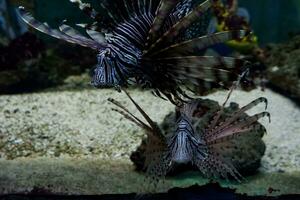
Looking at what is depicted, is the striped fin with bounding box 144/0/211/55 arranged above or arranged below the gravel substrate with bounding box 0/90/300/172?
above

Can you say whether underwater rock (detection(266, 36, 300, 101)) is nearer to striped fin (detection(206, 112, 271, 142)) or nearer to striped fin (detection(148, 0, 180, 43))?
striped fin (detection(206, 112, 271, 142))

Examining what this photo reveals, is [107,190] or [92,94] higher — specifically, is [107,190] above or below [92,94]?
below

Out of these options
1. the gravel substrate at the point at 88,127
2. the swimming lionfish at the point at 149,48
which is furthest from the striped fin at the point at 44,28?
the gravel substrate at the point at 88,127

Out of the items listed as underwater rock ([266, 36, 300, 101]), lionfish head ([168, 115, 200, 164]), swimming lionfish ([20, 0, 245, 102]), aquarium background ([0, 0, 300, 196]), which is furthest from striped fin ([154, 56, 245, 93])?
underwater rock ([266, 36, 300, 101])

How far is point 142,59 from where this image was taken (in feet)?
8.49

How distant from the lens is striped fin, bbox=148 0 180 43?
2227mm

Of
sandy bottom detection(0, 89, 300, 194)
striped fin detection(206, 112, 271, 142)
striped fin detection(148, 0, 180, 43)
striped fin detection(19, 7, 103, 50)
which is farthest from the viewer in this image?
sandy bottom detection(0, 89, 300, 194)

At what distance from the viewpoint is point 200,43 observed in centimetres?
234

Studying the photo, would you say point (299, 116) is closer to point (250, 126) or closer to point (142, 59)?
point (250, 126)

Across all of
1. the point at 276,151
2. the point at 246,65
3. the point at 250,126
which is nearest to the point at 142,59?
the point at 246,65

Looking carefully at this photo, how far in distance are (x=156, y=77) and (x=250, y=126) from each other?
78cm

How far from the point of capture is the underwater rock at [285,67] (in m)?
6.27

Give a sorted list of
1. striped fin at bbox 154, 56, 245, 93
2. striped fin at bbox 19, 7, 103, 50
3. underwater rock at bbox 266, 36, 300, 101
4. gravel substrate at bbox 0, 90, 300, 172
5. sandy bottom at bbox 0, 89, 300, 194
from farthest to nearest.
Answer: underwater rock at bbox 266, 36, 300, 101 → gravel substrate at bbox 0, 90, 300, 172 → sandy bottom at bbox 0, 89, 300, 194 → striped fin at bbox 19, 7, 103, 50 → striped fin at bbox 154, 56, 245, 93

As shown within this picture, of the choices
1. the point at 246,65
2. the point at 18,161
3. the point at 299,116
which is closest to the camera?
the point at 246,65
